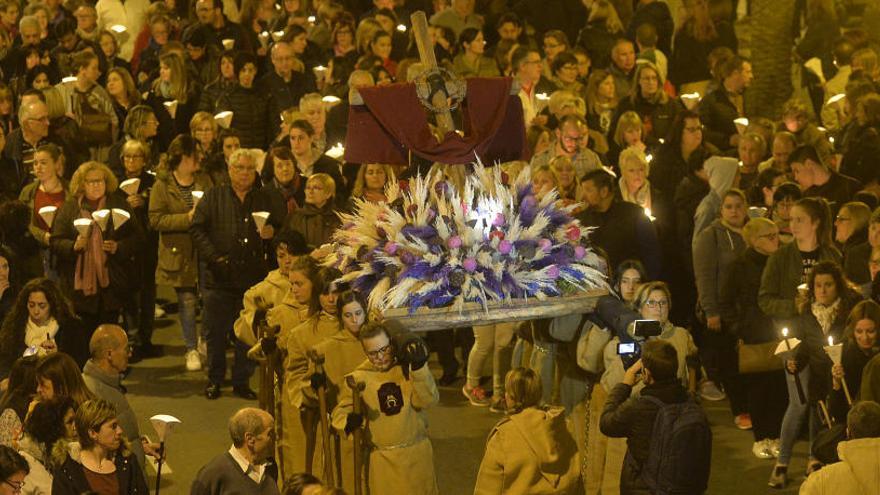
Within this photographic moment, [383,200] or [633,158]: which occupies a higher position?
[633,158]

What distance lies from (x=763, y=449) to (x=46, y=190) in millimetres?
6268

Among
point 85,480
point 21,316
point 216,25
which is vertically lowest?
point 85,480

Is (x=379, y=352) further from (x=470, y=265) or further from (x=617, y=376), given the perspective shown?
(x=617, y=376)

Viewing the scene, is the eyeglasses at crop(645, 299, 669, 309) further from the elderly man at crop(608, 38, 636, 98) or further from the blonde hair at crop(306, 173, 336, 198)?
the elderly man at crop(608, 38, 636, 98)

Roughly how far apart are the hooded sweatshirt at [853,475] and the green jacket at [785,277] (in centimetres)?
344

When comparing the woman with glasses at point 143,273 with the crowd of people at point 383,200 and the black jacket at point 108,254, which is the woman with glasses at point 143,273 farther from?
the black jacket at point 108,254

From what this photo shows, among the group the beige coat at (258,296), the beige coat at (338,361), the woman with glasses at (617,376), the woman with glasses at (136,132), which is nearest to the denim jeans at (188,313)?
the woman with glasses at (136,132)

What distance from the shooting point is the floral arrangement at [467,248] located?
8.96 meters

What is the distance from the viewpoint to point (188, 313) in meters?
14.5

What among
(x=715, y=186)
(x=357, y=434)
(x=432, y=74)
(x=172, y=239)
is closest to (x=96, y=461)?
(x=357, y=434)

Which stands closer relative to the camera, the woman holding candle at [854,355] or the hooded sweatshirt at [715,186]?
the woman holding candle at [854,355]

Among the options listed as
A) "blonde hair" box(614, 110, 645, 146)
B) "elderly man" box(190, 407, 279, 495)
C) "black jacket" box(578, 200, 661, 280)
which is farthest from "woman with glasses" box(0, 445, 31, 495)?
"blonde hair" box(614, 110, 645, 146)

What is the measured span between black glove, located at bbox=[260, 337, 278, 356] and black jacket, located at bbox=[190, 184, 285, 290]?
248cm

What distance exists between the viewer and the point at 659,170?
14898 millimetres
